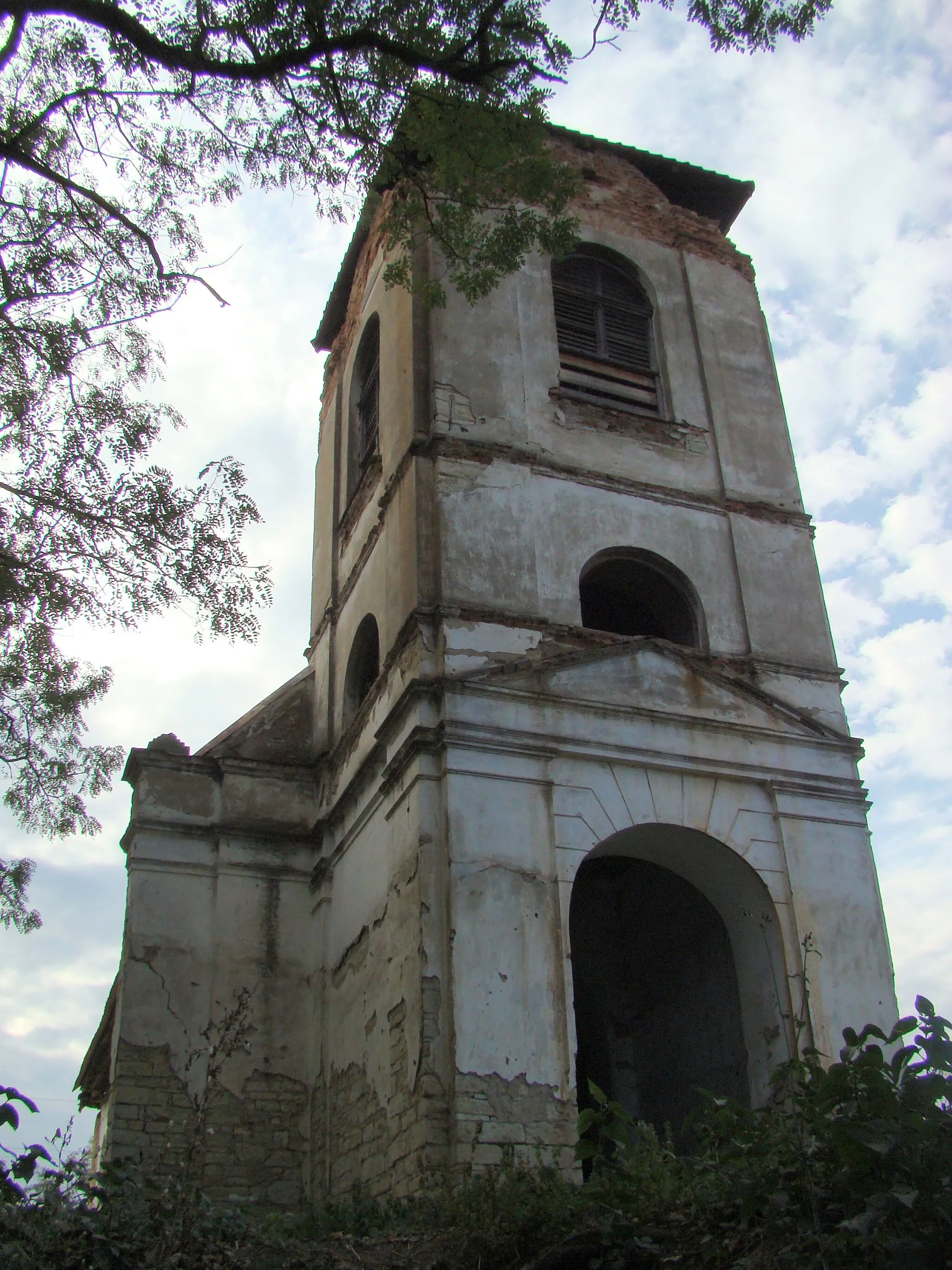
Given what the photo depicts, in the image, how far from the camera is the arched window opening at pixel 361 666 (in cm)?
1293

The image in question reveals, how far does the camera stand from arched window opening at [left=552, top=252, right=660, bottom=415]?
42.8ft

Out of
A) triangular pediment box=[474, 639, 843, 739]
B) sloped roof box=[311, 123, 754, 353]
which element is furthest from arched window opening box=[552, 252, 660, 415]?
triangular pediment box=[474, 639, 843, 739]

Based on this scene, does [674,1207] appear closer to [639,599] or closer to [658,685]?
[658,685]

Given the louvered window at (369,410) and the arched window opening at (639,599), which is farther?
the louvered window at (369,410)

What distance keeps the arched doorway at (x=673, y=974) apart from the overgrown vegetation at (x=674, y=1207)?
3.00 meters

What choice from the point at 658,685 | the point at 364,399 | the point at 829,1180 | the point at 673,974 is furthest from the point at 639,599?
the point at 829,1180

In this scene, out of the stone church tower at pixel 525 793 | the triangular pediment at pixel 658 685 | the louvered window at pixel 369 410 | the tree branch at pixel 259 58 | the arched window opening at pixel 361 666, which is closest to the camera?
the tree branch at pixel 259 58

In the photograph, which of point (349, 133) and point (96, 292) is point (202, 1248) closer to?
point (96, 292)

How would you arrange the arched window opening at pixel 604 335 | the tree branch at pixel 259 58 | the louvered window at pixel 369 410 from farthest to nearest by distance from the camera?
the louvered window at pixel 369 410 < the arched window opening at pixel 604 335 < the tree branch at pixel 259 58

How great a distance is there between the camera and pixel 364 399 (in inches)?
599

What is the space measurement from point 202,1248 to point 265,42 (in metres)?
6.65

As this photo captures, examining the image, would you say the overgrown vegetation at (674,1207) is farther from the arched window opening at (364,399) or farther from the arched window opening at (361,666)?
the arched window opening at (364,399)

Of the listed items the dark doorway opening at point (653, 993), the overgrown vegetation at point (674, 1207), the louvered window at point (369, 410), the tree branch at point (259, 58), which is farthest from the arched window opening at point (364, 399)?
the overgrown vegetation at point (674, 1207)

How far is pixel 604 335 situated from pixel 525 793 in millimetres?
5875
